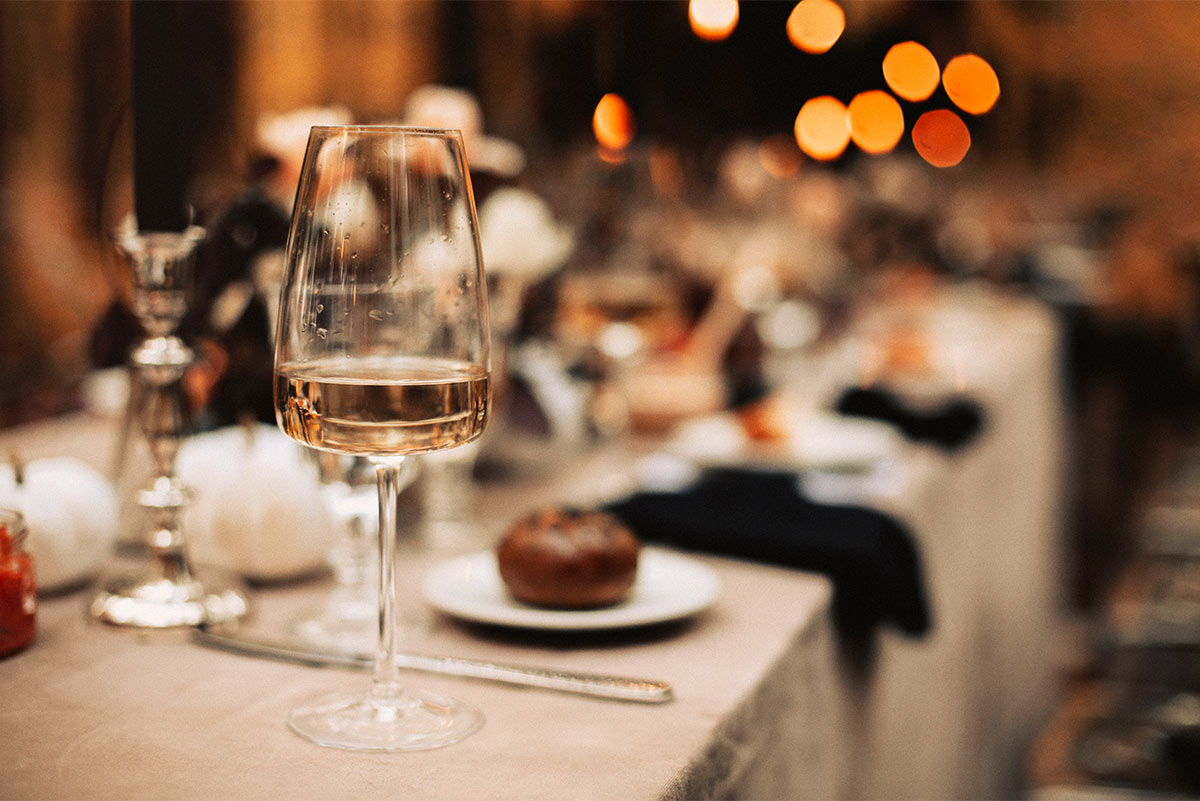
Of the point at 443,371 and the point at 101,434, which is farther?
the point at 101,434

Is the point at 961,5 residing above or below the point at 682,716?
above

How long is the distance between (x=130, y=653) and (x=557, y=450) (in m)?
0.93

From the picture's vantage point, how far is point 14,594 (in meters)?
0.89

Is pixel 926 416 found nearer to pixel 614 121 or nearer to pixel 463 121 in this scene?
pixel 463 121

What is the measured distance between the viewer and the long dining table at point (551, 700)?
0.71 meters

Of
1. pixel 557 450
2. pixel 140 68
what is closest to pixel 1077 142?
pixel 557 450

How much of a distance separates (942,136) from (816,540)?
11889mm

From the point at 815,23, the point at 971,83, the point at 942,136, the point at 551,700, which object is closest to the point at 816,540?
the point at 551,700

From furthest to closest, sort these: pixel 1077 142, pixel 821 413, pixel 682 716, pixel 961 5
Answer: pixel 1077 142 → pixel 961 5 → pixel 821 413 → pixel 682 716

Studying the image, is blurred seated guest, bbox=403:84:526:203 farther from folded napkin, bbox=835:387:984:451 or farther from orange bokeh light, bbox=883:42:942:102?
orange bokeh light, bbox=883:42:942:102

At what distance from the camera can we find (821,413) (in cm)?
204

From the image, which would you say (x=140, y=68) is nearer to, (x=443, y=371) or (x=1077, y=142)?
(x=443, y=371)

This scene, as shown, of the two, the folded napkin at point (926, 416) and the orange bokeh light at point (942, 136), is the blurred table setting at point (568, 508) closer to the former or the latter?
the folded napkin at point (926, 416)

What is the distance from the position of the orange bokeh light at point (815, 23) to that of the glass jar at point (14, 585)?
5230 millimetres
